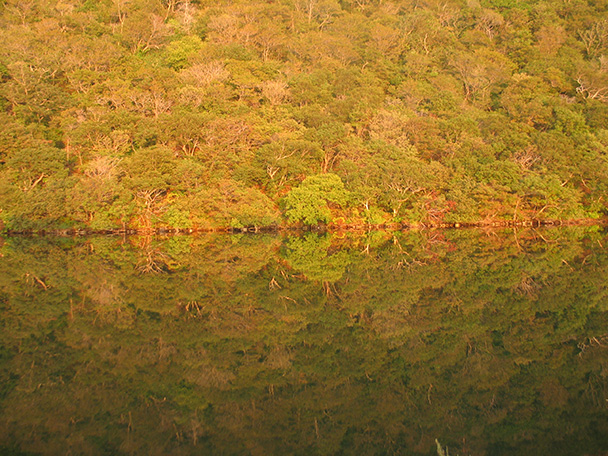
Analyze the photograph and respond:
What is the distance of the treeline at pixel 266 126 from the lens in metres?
36.4

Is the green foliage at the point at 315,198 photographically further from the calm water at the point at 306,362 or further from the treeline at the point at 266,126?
the calm water at the point at 306,362

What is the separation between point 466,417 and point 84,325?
7.53 meters

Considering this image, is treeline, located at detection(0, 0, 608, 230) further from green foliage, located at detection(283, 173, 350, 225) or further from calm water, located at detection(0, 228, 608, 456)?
calm water, located at detection(0, 228, 608, 456)

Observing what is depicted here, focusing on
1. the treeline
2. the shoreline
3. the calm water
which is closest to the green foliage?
the treeline

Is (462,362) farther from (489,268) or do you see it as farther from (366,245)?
(366,245)

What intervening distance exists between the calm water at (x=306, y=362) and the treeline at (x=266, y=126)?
20124 millimetres

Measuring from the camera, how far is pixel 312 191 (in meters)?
37.9

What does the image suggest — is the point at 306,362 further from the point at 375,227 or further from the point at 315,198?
the point at 375,227

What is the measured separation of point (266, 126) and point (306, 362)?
3565 cm

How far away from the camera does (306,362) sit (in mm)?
8688

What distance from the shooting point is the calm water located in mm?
6199

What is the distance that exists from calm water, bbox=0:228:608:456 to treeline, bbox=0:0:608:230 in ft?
66.0

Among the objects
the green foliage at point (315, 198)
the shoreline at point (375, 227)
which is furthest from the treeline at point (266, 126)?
the shoreline at point (375, 227)

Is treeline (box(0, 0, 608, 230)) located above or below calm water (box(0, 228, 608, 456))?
below
